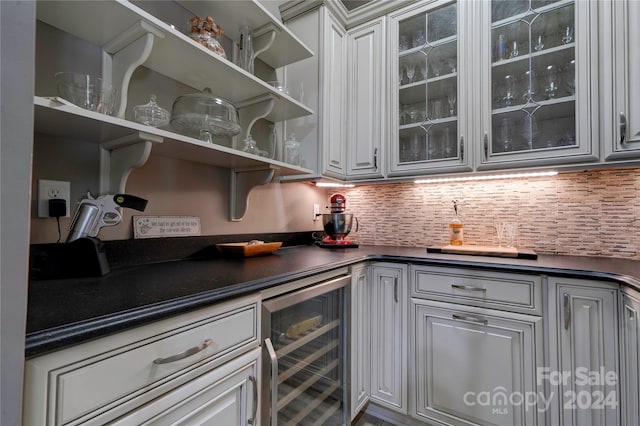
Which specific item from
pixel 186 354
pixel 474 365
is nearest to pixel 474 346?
pixel 474 365

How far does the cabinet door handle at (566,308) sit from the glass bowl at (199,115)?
1604 mm

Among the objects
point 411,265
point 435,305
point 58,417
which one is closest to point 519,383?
point 435,305

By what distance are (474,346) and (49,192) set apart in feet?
5.94

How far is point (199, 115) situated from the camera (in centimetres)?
120

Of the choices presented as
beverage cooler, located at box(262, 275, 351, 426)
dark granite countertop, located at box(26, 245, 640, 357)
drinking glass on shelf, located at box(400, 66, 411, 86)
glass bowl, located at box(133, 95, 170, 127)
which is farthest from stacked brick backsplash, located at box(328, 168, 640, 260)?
glass bowl, located at box(133, 95, 170, 127)

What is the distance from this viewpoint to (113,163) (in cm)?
107

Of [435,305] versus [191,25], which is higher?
[191,25]

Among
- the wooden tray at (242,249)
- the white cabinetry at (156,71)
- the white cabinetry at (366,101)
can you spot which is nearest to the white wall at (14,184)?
the white cabinetry at (156,71)

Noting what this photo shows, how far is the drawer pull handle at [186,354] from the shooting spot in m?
0.64

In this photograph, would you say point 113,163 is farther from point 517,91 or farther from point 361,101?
point 517,91

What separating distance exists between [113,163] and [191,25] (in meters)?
0.69

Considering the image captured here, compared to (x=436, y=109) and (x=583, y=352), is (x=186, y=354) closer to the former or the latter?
(x=583, y=352)

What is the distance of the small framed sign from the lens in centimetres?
117

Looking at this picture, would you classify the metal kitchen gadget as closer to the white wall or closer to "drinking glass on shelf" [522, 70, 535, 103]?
the white wall
